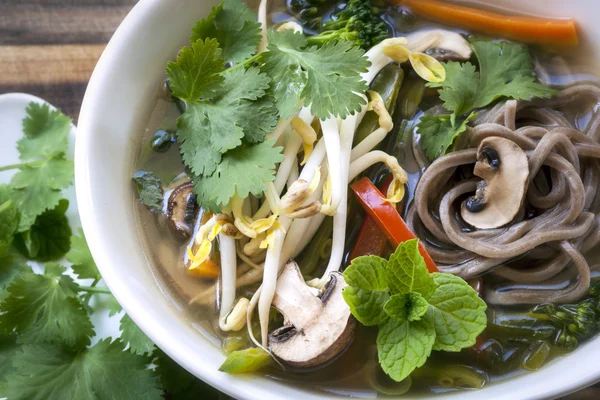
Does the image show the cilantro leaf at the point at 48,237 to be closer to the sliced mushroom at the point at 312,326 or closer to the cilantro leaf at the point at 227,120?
the cilantro leaf at the point at 227,120

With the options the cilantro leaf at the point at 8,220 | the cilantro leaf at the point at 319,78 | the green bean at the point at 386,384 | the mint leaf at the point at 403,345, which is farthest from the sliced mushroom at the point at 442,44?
the cilantro leaf at the point at 8,220

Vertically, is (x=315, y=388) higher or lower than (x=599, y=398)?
higher

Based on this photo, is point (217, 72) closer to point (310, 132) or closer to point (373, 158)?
point (310, 132)

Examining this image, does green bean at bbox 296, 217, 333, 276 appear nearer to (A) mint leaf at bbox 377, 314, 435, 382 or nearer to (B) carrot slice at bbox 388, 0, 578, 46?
(A) mint leaf at bbox 377, 314, 435, 382

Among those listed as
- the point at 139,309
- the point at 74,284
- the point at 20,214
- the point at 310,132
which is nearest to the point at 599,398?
the point at 310,132

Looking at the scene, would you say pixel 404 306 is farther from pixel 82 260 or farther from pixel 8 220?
pixel 8 220
